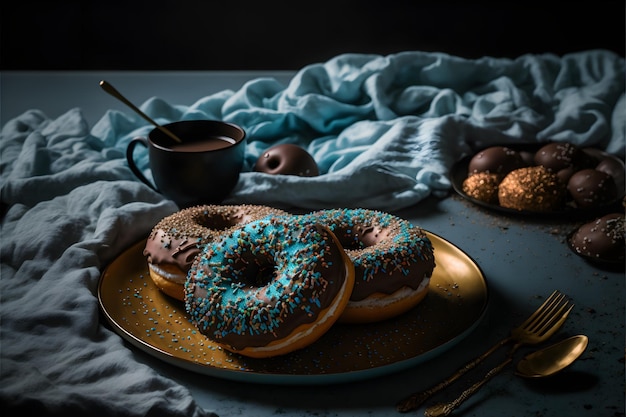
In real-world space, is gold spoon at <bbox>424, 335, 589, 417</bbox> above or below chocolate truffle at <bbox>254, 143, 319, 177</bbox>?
Answer: below

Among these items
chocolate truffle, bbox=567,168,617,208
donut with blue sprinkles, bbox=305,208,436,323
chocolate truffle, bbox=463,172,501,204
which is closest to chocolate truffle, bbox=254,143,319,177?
chocolate truffle, bbox=463,172,501,204

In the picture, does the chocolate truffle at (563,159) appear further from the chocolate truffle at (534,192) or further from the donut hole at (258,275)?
the donut hole at (258,275)

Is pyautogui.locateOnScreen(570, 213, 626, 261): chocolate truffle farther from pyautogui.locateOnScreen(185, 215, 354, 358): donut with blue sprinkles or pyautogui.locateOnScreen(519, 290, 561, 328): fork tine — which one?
pyautogui.locateOnScreen(185, 215, 354, 358): donut with blue sprinkles

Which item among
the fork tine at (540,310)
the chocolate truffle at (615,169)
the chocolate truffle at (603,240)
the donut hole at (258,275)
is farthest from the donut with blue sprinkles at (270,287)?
the chocolate truffle at (615,169)

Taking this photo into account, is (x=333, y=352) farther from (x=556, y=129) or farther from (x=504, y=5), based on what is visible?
(x=504, y=5)

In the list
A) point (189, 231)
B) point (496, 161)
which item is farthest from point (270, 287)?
point (496, 161)

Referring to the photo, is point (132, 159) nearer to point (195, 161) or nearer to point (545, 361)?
point (195, 161)
